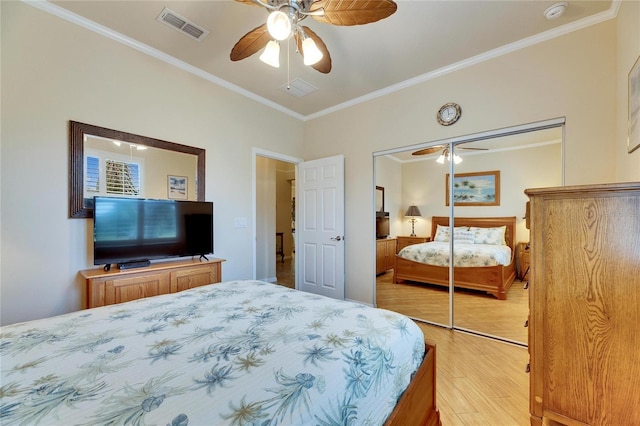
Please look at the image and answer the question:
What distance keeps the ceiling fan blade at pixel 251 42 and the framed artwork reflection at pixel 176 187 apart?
1432mm

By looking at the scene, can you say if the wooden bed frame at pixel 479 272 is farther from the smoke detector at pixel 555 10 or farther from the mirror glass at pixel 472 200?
the smoke detector at pixel 555 10

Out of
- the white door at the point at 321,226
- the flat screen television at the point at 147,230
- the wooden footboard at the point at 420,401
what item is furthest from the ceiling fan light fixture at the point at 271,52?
the wooden footboard at the point at 420,401

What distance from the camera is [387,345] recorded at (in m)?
1.12

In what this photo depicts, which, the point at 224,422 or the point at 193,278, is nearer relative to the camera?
the point at 224,422

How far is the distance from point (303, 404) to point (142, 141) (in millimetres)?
2808

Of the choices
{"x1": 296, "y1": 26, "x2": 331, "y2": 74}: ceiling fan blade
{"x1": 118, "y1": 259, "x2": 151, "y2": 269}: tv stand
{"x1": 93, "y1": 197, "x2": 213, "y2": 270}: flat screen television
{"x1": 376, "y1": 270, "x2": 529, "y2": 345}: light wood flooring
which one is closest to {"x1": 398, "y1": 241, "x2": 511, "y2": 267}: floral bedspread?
{"x1": 376, "y1": 270, "x2": 529, "y2": 345}: light wood flooring

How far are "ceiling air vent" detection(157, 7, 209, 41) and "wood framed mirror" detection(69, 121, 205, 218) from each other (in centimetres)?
105

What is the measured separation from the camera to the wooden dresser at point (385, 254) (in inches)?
134

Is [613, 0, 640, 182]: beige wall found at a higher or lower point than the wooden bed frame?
higher

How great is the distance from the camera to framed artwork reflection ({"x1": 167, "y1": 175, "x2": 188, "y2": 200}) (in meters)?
2.77

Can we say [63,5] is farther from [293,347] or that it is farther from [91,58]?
[293,347]

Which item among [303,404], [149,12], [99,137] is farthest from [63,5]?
[303,404]

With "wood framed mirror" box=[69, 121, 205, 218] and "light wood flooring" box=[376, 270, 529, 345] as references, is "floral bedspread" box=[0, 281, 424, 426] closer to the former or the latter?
"wood framed mirror" box=[69, 121, 205, 218]

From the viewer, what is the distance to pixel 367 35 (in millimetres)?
2354
